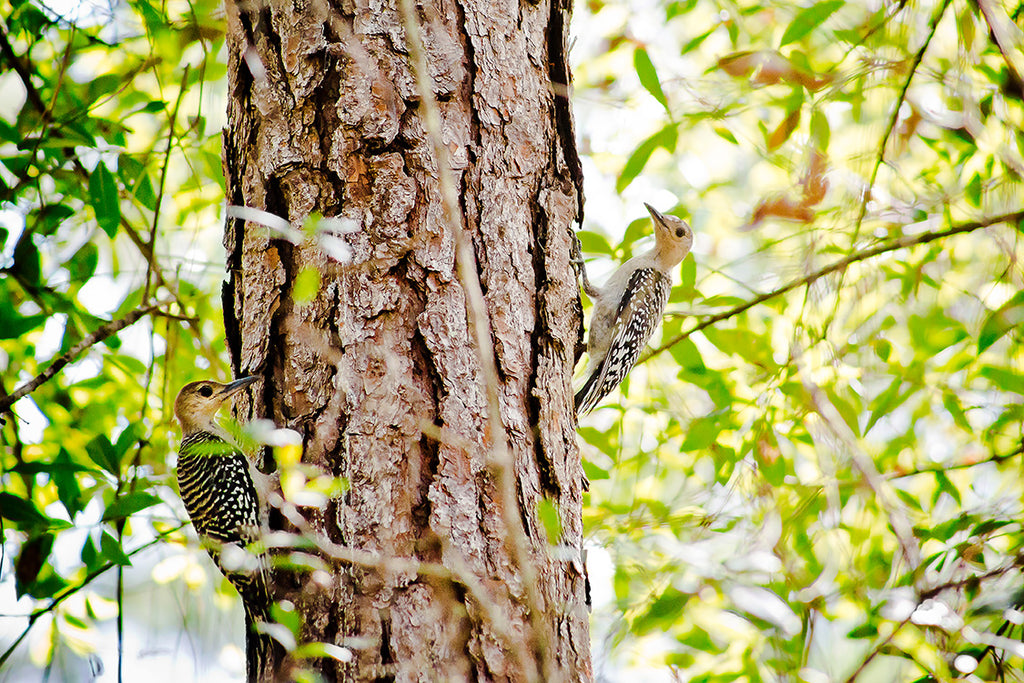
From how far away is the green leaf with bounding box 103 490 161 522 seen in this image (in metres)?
2.14

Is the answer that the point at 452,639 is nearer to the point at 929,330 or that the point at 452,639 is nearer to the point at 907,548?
the point at 907,548

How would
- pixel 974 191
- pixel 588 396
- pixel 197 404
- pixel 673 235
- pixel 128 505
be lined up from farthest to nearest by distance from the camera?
pixel 673 235 → pixel 588 396 → pixel 197 404 → pixel 974 191 → pixel 128 505

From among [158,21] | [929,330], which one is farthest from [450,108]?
[929,330]

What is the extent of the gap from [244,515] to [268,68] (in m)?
1.45

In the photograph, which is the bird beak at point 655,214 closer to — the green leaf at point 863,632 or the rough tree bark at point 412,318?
the rough tree bark at point 412,318

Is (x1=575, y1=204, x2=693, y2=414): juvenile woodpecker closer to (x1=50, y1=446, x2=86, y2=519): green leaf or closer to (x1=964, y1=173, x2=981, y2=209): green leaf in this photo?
(x1=964, y1=173, x2=981, y2=209): green leaf

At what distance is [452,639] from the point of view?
1.81 m

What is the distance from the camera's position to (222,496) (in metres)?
2.95

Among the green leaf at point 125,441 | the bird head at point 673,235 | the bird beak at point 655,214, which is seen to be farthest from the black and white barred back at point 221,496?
the bird head at point 673,235

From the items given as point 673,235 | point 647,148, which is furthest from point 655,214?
point 647,148

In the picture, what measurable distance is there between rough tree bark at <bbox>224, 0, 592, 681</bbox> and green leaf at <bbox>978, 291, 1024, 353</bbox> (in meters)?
1.43

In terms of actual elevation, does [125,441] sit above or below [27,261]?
below

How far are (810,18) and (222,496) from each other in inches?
107

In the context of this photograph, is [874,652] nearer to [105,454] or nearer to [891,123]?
[891,123]
